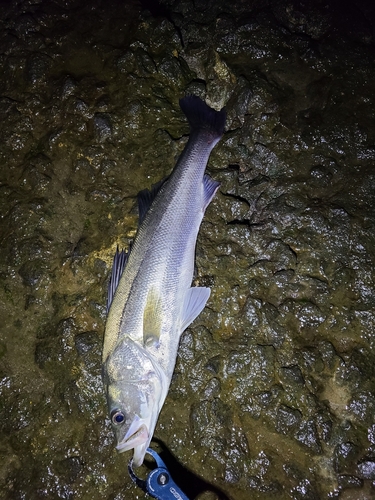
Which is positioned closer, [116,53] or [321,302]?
[321,302]

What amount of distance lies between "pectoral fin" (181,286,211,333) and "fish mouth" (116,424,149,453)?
0.84 metres

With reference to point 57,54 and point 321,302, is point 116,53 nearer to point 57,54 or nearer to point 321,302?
point 57,54

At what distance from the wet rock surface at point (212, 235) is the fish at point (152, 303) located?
44 centimetres

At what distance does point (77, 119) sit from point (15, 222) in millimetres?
1411

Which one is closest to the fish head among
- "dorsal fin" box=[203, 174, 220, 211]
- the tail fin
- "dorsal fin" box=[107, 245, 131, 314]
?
"dorsal fin" box=[107, 245, 131, 314]

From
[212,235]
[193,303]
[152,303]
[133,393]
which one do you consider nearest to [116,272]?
[152,303]

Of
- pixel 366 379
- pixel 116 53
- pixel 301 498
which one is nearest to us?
pixel 301 498

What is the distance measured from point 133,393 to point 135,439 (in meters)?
0.33

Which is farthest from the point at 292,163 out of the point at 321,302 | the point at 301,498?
the point at 301,498

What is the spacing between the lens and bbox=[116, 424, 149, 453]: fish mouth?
283 centimetres

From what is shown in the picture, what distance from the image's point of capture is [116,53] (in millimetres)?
4750

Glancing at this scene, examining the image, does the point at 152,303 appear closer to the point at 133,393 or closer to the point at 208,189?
the point at 133,393

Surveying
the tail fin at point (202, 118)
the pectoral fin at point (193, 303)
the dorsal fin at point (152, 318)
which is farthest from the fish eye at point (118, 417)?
the tail fin at point (202, 118)

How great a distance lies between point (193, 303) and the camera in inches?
130
